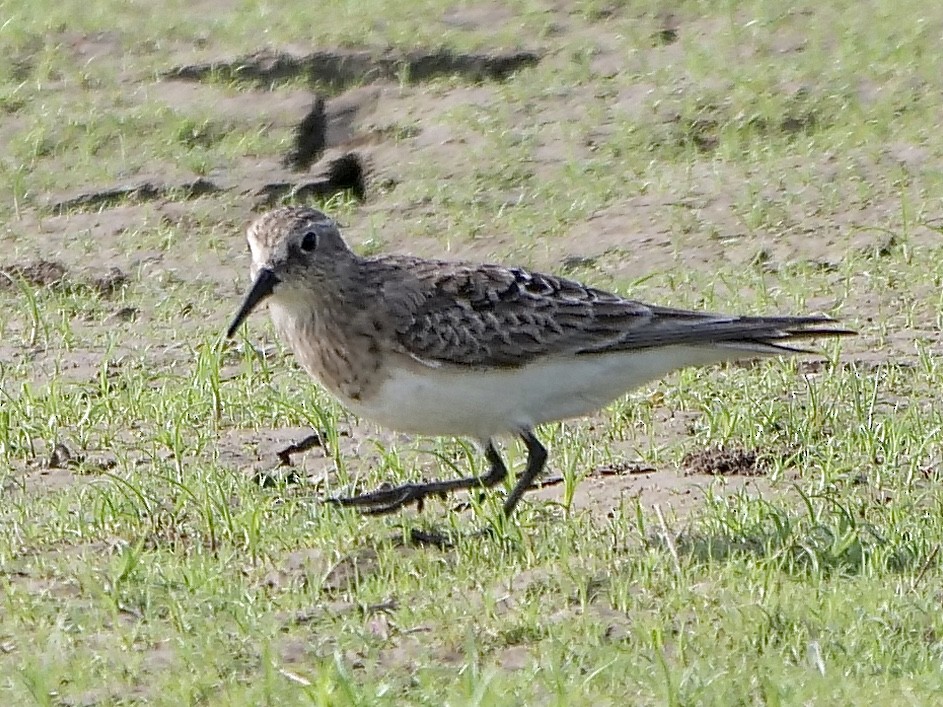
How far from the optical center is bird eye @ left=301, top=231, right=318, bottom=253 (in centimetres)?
658

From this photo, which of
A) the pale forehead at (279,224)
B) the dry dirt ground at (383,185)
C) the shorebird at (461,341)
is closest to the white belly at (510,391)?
the shorebird at (461,341)

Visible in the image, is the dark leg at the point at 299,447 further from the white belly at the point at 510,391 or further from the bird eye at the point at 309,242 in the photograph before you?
the bird eye at the point at 309,242

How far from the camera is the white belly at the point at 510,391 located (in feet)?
20.8

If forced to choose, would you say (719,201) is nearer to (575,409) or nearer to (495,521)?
(575,409)

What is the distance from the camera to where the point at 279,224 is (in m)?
6.60

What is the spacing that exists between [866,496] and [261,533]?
6.72ft

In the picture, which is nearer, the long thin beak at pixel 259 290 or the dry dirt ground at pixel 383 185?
the long thin beak at pixel 259 290

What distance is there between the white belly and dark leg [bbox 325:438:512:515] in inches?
5.7

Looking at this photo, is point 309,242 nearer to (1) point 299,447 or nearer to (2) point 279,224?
(2) point 279,224

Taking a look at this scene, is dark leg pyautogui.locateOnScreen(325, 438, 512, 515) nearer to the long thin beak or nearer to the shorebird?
the shorebird

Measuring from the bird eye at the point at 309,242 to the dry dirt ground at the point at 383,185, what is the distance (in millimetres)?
2118

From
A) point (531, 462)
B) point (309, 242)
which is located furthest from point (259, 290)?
point (531, 462)

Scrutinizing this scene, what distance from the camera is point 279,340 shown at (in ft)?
Answer: 28.2

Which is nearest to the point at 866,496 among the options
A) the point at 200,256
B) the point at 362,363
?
the point at 362,363
